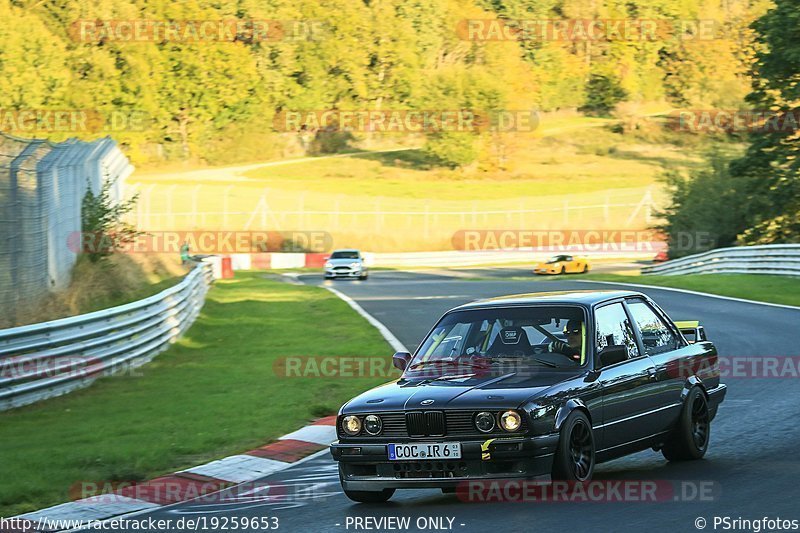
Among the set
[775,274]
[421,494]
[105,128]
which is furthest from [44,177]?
[105,128]

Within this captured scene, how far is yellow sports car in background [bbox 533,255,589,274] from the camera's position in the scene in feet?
182

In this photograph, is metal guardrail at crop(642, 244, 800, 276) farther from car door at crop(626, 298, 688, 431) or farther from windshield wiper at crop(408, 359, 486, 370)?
windshield wiper at crop(408, 359, 486, 370)

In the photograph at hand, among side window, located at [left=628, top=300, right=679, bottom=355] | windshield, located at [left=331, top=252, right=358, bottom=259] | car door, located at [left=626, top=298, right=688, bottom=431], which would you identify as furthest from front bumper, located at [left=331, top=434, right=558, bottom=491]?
windshield, located at [left=331, top=252, right=358, bottom=259]

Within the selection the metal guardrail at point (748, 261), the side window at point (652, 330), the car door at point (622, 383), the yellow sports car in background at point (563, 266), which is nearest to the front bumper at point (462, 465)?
the car door at point (622, 383)

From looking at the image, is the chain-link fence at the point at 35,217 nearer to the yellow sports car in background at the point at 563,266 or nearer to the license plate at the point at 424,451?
the license plate at the point at 424,451

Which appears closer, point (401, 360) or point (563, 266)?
point (401, 360)

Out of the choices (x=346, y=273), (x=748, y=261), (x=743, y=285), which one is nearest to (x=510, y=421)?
(x=743, y=285)

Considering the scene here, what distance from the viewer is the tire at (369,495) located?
8.26 meters

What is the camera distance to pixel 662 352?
31.8 feet

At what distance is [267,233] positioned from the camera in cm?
7688

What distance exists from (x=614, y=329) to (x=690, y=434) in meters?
1.10

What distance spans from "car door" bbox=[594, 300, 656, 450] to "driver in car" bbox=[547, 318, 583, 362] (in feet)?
0.42

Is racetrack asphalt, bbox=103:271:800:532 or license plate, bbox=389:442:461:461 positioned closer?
racetrack asphalt, bbox=103:271:800:532

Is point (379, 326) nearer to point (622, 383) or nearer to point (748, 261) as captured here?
point (622, 383)
